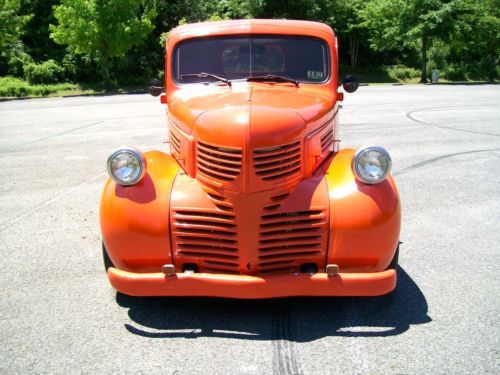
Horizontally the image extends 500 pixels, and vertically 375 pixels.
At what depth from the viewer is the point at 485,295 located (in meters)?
3.88

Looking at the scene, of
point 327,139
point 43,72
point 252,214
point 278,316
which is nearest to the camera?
point 252,214

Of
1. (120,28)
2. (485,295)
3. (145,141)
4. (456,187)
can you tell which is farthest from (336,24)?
(485,295)

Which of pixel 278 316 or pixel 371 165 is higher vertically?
pixel 371 165

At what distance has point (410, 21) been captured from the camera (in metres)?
32.8

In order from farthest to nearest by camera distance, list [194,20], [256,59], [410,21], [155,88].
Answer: [194,20], [410,21], [155,88], [256,59]

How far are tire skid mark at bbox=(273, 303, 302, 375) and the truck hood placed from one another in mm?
1248

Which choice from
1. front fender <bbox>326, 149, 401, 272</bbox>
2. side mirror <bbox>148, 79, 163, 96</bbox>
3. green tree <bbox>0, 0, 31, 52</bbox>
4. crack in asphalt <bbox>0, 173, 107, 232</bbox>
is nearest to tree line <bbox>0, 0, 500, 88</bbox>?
green tree <bbox>0, 0, 31, 52</bbox>

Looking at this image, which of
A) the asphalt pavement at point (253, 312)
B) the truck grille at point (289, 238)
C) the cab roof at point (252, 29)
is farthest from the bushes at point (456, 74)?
the truck grille at point (289, 238)

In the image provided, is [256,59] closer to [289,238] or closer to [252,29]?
[252,29]

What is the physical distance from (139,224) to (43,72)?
100 feet

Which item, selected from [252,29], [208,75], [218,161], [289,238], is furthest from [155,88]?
[289,238]

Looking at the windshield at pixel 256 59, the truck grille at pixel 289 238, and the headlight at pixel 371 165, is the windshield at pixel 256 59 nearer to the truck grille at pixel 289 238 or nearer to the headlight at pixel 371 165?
the headlight at pixel 371 165

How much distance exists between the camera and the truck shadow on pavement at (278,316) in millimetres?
3391

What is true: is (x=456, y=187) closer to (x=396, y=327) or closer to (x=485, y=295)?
(x=485, y=295)
